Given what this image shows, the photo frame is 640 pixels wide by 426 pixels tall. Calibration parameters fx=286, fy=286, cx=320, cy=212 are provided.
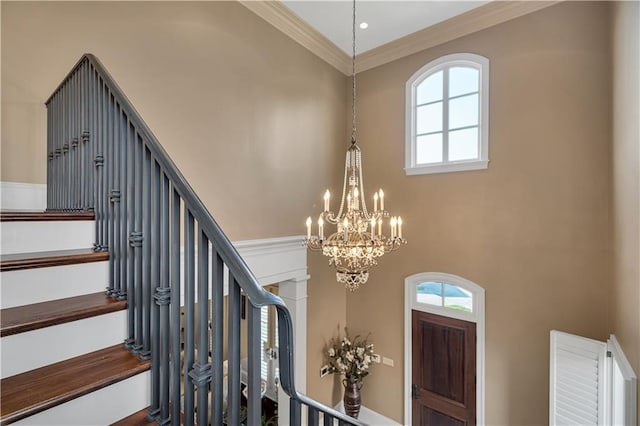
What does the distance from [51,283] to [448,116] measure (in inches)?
179

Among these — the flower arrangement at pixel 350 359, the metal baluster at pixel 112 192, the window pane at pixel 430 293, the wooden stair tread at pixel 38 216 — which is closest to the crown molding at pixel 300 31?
the metal baluster at pixel 112 192

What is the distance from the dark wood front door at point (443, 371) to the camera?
155 inches

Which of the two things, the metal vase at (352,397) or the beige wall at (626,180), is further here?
the metal vase at (352,397)

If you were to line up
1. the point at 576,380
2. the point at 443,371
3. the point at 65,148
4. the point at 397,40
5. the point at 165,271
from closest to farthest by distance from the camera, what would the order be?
1. the point at 165,271
2. the point at 65,148
3. the point at 576,380
4. the point at 443,371
5. the point at 397,40

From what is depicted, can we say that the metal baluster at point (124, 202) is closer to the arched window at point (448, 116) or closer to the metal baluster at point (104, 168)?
the metal baluster at point (104, 168)

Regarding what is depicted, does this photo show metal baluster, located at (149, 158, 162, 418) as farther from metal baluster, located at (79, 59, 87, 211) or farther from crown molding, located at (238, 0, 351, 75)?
crown molding, located at (238, 0, 351, 75)

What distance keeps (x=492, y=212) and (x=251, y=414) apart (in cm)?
384

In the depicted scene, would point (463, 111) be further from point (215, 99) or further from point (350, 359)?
point (350, 359)

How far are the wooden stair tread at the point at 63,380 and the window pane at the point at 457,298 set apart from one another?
3.91m

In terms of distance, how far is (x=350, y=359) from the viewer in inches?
177

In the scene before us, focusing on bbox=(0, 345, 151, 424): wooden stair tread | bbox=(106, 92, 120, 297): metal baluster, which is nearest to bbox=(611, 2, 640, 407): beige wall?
bbox=(0, 345, 151, 424): wooden stair tread

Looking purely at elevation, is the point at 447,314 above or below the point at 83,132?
below

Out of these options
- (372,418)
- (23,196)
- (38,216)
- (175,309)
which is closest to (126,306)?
(175,309)

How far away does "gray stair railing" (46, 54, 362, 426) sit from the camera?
1.00m
